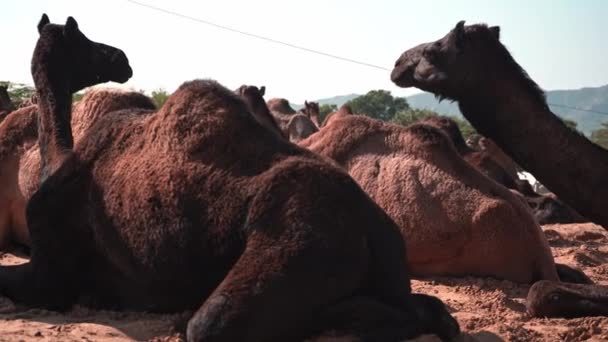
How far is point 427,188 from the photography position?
8.39 meters

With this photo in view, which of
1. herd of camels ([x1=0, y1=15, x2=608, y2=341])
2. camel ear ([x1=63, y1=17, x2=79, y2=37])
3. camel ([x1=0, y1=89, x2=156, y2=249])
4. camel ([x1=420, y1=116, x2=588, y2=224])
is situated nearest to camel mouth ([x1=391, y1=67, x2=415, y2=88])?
Result: herd of camels ([x1=0, y1=15, x2=608, y2=341])

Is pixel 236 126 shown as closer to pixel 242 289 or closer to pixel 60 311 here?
pixel 242 289

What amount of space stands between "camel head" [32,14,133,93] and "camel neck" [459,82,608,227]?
10.3ft

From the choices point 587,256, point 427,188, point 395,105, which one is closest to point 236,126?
point 427,188

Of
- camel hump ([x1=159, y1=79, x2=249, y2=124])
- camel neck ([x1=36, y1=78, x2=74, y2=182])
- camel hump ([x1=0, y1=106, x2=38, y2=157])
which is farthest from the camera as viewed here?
camel hump ([x1=0, y1=106, x2=38, y2=157])

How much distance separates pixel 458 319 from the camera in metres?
6.45

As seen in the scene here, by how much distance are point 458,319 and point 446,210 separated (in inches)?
74.5

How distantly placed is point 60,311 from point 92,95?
124 inches

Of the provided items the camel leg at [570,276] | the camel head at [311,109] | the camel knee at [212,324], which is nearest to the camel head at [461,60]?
the camel leg at [570,276]

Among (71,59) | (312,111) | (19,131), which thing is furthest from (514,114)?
(312,111)

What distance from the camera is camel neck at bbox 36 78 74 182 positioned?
22.1 ft

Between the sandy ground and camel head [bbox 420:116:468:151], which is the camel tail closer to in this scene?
the sandy ground

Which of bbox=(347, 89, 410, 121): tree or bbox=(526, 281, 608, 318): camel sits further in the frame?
bbox=(347, 89, 410, 121): tree

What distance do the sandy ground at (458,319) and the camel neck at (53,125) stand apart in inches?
42.9
